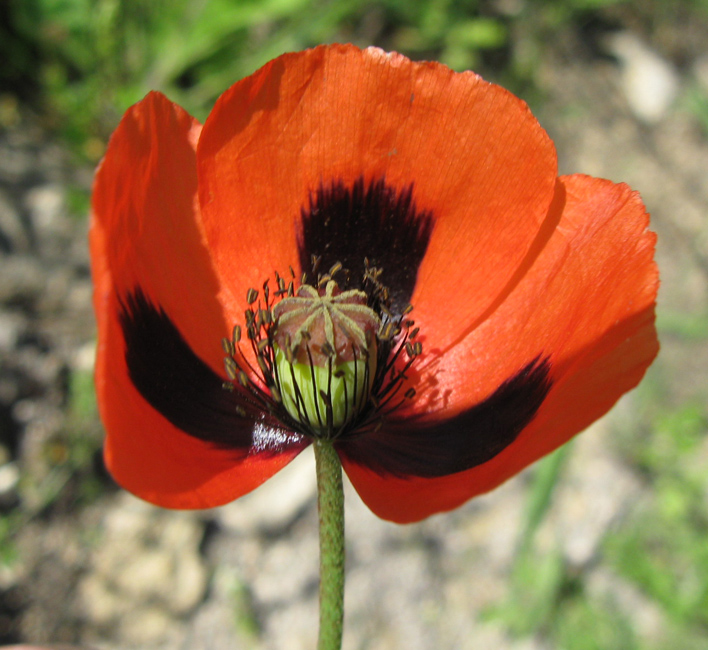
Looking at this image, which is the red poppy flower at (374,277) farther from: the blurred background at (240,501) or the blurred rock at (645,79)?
the blurred rock at (645,79)

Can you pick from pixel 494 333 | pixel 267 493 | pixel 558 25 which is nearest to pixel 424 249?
pixel 494 333

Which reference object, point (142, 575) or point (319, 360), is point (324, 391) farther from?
point (142, 575)

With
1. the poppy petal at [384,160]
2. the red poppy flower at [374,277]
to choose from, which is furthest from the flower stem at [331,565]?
the poppy petal at [384,160]

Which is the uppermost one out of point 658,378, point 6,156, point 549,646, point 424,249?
point 6,156

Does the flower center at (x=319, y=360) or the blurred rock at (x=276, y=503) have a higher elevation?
the blurred rock at (x=276, y=503)

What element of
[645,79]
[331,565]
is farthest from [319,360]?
[645,79]

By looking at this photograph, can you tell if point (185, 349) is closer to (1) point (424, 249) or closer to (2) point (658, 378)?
(1) point (424, 249)

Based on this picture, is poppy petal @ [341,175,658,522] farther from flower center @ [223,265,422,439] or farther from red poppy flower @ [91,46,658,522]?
flower center @ [223,265,422,439]
